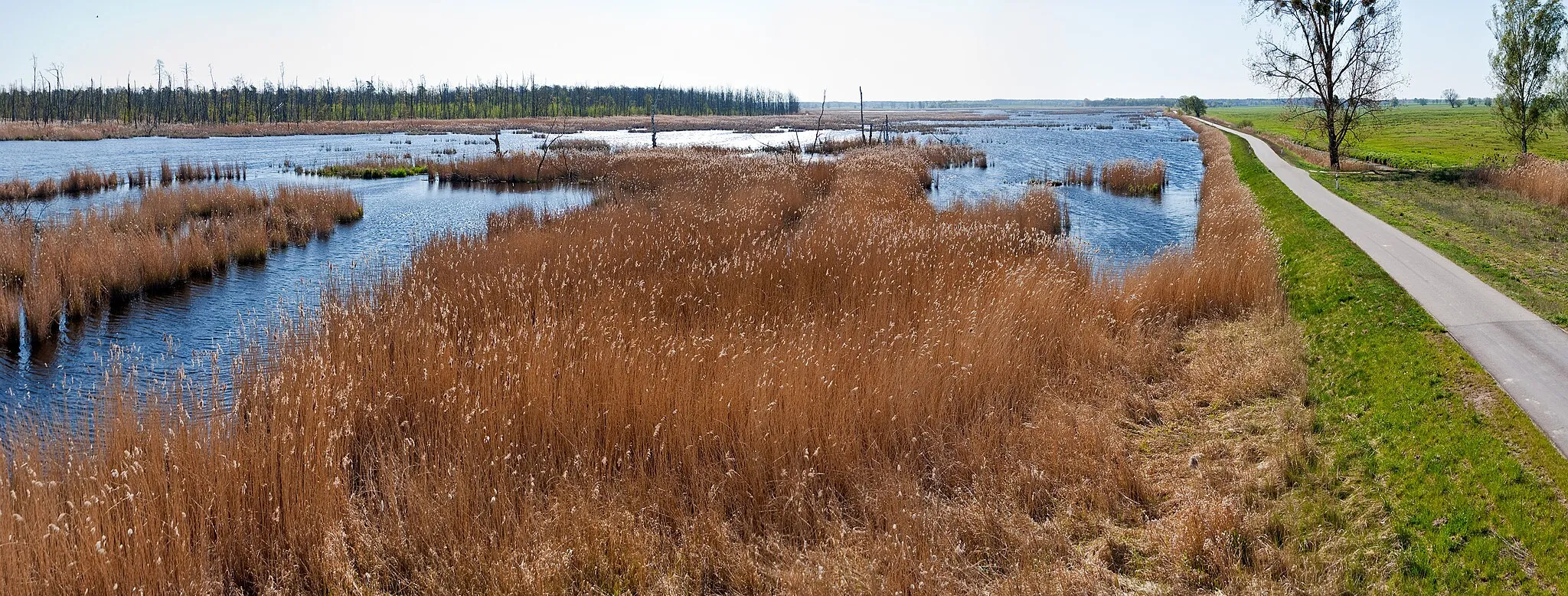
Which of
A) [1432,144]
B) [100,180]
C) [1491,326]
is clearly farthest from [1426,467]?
[1432,144]

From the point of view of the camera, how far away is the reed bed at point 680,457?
17.6ft

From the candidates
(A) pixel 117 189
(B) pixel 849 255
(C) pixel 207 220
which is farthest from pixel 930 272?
(A) pixel 117 189

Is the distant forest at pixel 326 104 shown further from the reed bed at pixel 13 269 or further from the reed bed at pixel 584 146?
the reed bed at pixel 13 269

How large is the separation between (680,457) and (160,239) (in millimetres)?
15766

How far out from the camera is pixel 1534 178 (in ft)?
72.2

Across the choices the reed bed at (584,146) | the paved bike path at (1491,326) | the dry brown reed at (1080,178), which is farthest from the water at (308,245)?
the reed bed at (584,146)

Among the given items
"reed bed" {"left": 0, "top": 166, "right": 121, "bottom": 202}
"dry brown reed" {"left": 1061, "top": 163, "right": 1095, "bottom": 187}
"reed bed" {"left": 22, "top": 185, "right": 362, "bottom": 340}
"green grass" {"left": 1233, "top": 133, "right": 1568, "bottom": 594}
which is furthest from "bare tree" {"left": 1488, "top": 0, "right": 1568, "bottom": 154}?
"reed bed" {"left": 0, "top": 166, "right": 121, "bottom": 202}

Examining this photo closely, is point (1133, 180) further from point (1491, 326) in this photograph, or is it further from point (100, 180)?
point (100, 180)

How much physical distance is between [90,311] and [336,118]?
110307 millimetres

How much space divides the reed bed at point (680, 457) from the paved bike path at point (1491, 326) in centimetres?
170

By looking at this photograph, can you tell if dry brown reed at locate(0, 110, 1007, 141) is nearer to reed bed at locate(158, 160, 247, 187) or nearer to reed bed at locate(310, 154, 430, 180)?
reed bed at locate(310, 154, 430, 180)

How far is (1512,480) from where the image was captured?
583 cm

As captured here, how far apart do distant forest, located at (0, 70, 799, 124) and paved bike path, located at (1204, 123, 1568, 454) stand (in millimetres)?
71287

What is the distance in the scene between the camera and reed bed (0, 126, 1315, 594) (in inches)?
211
